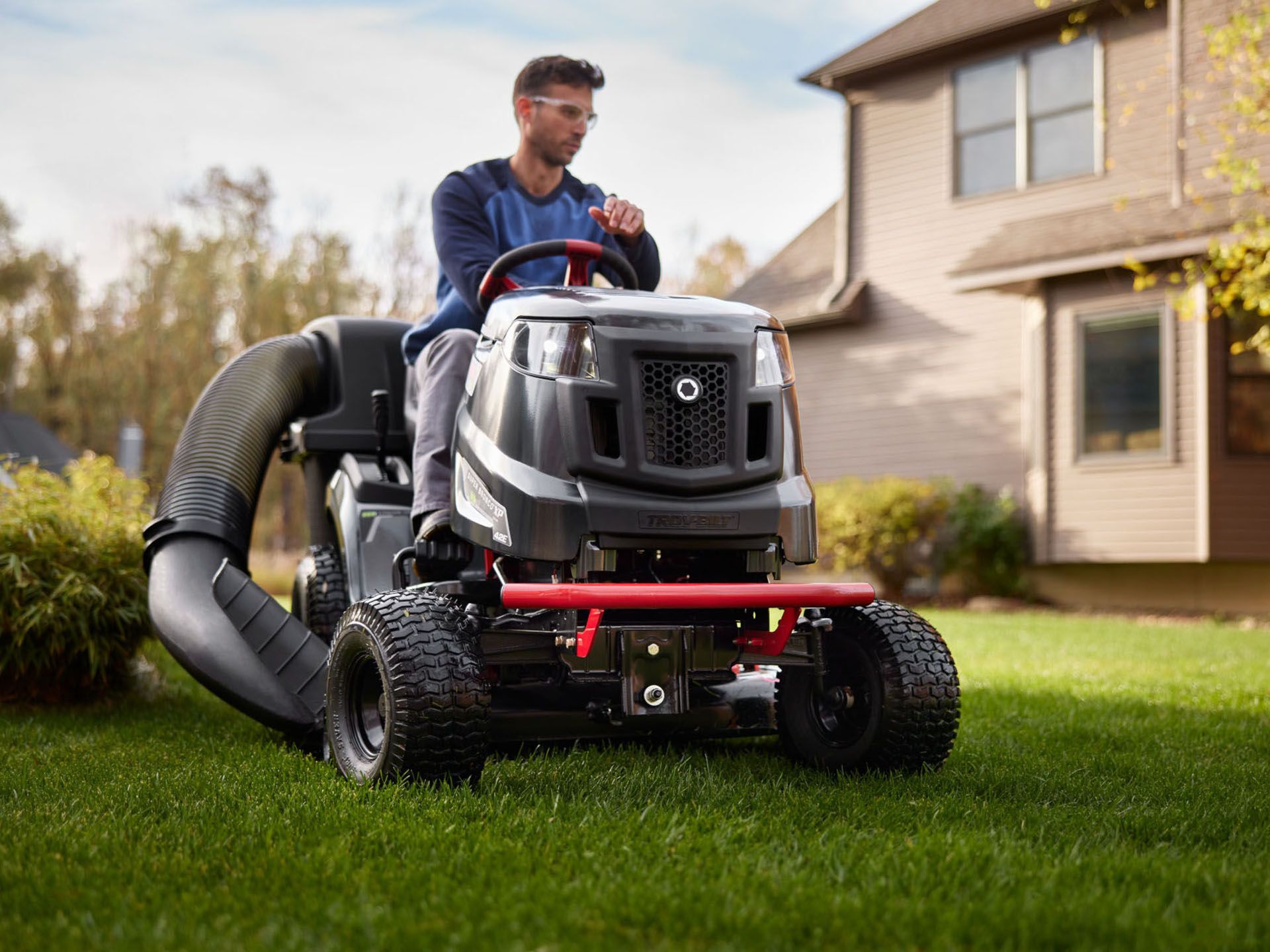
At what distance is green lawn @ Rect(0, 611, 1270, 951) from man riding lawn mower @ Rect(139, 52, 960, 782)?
0.16m

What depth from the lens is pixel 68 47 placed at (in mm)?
18453

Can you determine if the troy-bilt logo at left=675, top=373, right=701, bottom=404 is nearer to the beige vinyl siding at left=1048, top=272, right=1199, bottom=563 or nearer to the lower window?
the beige vinyl siding at left=1048, top=272, right=1199, bottom=563

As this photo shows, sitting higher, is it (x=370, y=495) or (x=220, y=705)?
(x=370, y=495)

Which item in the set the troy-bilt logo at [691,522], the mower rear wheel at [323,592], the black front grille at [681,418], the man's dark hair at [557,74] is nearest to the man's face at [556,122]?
the man's dark hair at [557,74]

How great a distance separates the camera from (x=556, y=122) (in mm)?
4039

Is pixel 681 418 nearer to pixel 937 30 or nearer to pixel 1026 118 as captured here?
pixel 1026 118

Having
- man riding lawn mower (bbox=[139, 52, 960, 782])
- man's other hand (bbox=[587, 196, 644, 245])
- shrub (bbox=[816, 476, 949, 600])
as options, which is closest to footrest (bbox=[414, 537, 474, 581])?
man riding lawn mower (bbox=[139, 52, 960, 782])

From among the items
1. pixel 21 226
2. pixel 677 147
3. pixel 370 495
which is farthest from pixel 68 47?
pixel 370 495

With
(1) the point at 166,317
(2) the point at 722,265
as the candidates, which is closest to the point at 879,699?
(1) the point at 166,317

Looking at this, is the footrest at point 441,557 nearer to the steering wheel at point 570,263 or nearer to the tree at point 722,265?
the steering wheel at point 570,263

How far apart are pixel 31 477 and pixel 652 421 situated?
3.53 m

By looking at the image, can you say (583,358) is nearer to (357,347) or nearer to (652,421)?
(652,421)

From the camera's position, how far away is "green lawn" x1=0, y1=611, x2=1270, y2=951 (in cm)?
207

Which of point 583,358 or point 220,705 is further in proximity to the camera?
point 220,705
